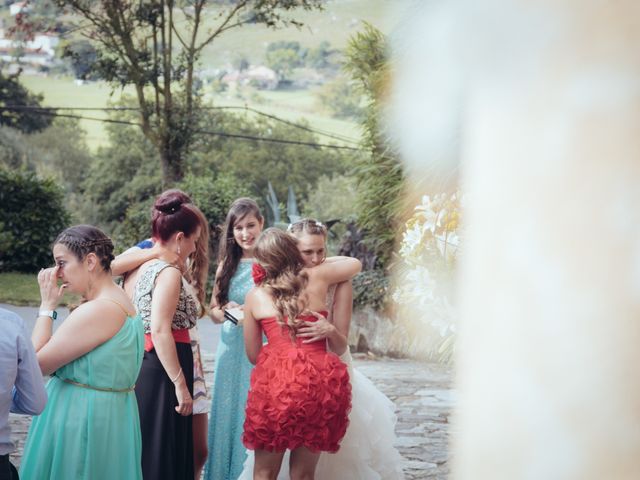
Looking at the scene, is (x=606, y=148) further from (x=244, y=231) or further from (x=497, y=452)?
(x=244, y=231)

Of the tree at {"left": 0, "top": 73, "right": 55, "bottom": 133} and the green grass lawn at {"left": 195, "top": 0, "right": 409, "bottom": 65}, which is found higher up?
the green grass lawn at {"left": 195, "top": 0, "right": 409, "bottom": 65}

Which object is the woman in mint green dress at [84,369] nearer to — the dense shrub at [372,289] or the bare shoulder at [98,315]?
the bare shoulder at [98,315]

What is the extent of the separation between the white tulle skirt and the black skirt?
1.44 feet

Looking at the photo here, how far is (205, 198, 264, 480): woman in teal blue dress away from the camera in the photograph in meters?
4.13

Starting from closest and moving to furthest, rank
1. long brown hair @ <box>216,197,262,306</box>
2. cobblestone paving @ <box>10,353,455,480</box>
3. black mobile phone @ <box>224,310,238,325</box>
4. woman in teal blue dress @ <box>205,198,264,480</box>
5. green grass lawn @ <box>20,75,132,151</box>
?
black mobile phone @ <box>224,310,238,325</box>, woman in teal blue dress @ <box>205,198,264,480</box>, long brown hair @ <box>216,197,262,306</box>, cobblestone paving @ <box>10,353,455,480</box>, green grass lawn @ <box>20,75,132,151</box>

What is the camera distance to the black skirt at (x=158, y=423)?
3.37 metres

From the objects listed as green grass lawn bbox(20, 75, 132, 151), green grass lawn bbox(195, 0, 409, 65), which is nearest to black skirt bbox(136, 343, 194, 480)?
green grass lawn bbox(20, 75, 132, 151)

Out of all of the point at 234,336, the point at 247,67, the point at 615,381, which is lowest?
the point at 234,336

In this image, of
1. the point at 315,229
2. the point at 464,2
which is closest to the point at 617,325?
the point at 464,2

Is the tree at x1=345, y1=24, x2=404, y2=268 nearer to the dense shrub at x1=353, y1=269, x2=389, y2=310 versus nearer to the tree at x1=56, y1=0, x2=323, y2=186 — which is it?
the dense shrub at x1=353, y1=269, x2=389, y2=310

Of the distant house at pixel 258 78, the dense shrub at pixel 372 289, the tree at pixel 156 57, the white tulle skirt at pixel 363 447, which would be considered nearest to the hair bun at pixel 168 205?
the white tulle skirt at pixel 363 447

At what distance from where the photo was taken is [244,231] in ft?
13.8

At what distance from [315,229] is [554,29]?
2.94m

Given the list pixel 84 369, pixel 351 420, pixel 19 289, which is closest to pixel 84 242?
pixel 84 369
